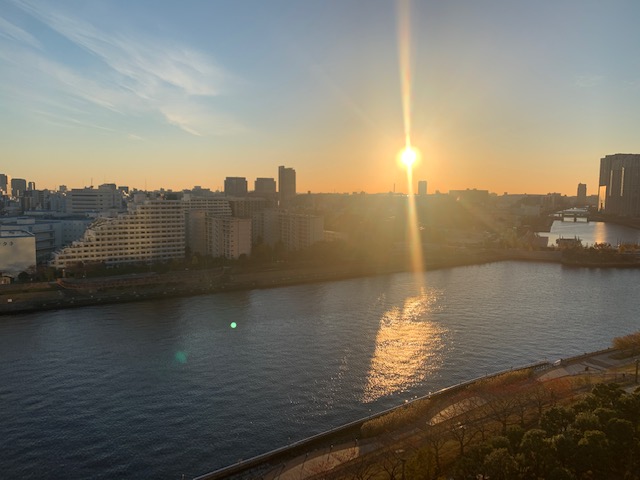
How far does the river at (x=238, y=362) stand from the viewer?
11.0 feet

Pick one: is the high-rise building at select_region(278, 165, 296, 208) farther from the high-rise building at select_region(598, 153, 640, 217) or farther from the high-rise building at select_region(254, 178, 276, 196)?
the high-rise building at select_region(598, 153, 640, 217)

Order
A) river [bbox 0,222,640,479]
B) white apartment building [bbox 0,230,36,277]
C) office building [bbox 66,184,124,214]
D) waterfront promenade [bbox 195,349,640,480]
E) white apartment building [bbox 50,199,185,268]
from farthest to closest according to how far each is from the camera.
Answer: office building [bbox 66,184,124,214]
white apartment building [bbox 50,199,185,268]
white apartment building [bbox 0,230,36,277]
river [bbox 0,222,640,479]
waterfront promenade [bbox 195,349,640,480]

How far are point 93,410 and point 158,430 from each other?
641 mm

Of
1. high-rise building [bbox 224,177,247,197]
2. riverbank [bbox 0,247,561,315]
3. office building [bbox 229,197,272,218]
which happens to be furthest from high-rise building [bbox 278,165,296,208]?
riverbank [bbox 0,247,561,315]

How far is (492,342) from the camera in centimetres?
539

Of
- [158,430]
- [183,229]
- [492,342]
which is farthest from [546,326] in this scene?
[183,229]

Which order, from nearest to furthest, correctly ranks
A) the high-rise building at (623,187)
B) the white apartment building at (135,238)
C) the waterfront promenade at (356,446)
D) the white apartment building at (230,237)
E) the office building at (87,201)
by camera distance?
→ the waterfront promenade at (356,446) < the white apartment building at (135,238) < the white apartment building at (230,237) < the office building at (87,201) < the high-rise building at (623,187)

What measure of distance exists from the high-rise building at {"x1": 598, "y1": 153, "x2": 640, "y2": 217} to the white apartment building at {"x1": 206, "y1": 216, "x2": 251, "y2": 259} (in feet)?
87.6

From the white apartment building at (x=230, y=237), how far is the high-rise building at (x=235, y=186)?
18.6m

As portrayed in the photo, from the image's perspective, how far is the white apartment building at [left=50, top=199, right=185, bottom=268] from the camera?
9.19 meters

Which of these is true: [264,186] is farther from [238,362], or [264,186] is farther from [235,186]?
[238,362]

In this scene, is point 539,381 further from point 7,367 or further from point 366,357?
point 7,367

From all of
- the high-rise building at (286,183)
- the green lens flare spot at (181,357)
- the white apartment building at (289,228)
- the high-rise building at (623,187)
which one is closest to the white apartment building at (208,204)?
the white apartment building at (289,228)

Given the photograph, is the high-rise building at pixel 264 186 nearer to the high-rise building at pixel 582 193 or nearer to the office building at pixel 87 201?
the office building at pixel 87 201
